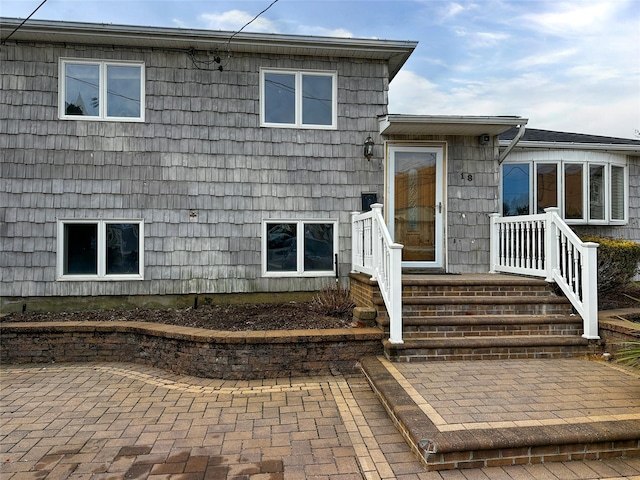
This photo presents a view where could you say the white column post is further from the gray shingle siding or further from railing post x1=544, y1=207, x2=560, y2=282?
railing post x1=544, y1=207, x2=560, y2=282

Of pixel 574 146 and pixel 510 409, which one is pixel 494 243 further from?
pixel 510 409

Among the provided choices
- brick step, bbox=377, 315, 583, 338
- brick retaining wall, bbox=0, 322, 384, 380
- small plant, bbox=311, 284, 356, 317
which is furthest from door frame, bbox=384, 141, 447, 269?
brick retaining wall, bbox=0, 322, 384, 380

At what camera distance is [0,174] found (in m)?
6.18

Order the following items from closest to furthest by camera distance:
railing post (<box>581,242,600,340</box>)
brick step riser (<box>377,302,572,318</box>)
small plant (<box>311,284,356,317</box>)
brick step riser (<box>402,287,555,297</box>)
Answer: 1. railing post (<box>581,242,600,340</box>)
2. brick step riser (<box>377,302,572,318</box>)
3. brick step riser (<box>402,287,555,297</box>)
4. small plant (<box>311,284,356,317</box>)

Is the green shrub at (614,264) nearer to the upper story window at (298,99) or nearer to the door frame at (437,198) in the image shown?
the door frame at (437,198)

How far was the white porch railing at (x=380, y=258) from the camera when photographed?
448 cm

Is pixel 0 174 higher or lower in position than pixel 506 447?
higher

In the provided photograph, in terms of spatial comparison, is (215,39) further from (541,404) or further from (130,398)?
(541,404)

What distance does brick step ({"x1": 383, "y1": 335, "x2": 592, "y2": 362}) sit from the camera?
4.46 m

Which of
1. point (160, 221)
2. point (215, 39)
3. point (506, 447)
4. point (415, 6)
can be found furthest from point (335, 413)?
point (415, 6)

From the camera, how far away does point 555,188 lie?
7289 millimetres

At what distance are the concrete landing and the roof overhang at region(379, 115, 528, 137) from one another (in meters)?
3.61

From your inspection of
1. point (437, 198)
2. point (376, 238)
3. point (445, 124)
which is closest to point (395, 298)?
point (376, 238)

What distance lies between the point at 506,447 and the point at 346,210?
15.0 feet
